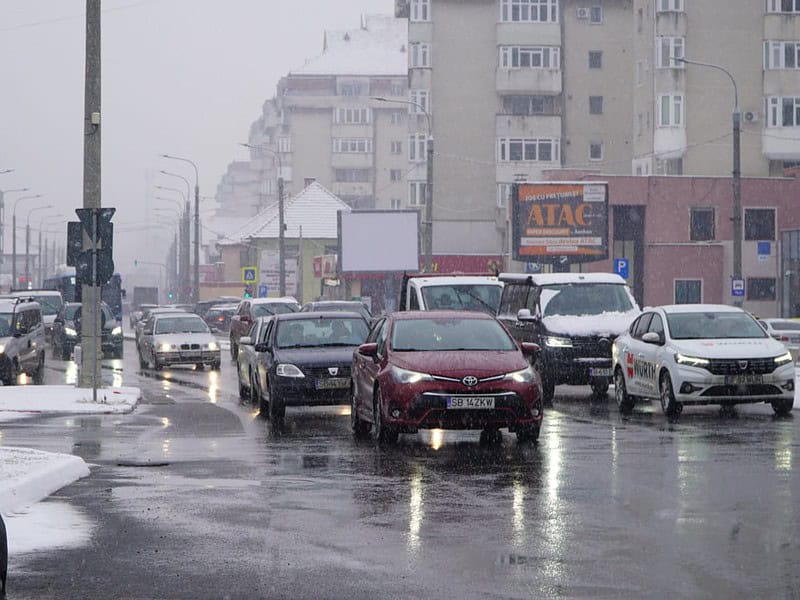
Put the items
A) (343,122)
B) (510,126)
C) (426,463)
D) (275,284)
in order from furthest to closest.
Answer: (343,122) → (510,126) → (275,284) → (426,463)

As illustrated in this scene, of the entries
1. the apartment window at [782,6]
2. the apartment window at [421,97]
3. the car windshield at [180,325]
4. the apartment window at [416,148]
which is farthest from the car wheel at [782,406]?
the apartment window at [416,148]

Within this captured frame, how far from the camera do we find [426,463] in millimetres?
15164

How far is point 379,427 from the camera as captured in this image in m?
17.3

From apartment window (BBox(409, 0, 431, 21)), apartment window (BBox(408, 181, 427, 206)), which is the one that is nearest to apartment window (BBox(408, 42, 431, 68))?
apartment window (BBox(409, 0, 431, 21))

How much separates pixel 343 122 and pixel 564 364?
5272 inches

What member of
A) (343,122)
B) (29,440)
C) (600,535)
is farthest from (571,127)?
(600,535)

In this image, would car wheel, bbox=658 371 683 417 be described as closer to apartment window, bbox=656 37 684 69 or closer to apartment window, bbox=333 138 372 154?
apartment window, bbox=656 37 684 69

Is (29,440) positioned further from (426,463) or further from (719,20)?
(719,20)

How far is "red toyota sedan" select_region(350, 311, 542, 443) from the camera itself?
16.6 meters

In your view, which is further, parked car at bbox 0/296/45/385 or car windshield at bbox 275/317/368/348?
parked car at bbox 0/296/45/385

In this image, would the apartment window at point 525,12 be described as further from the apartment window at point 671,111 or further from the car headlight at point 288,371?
the car headlight at point 288,371

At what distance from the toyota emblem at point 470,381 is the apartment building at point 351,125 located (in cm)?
13464

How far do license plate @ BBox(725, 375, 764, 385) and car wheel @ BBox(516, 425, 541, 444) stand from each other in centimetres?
432

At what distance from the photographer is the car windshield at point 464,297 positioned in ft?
96.1
